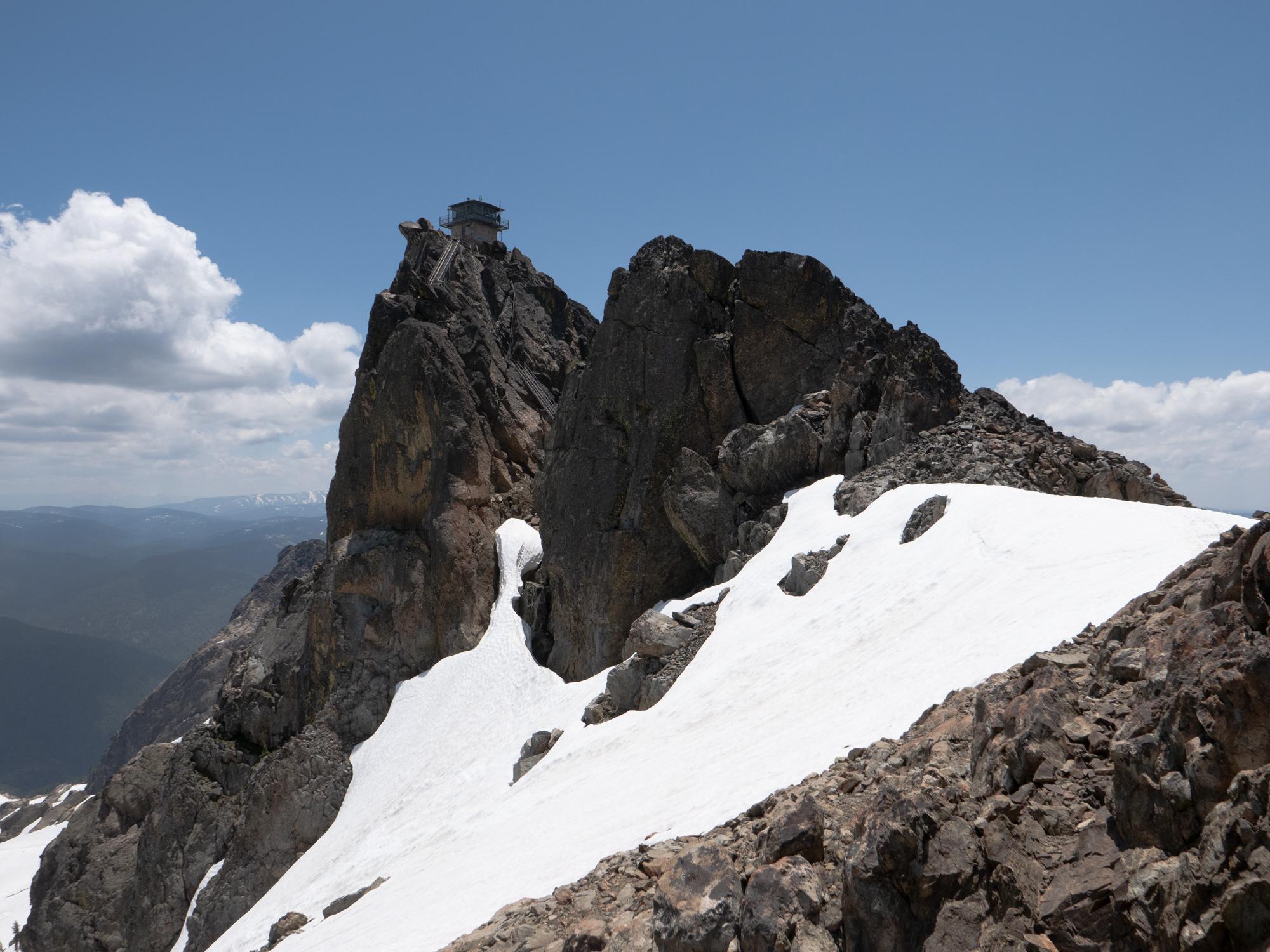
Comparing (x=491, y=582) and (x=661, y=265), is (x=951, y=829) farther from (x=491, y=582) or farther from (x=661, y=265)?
(x=491, y=582)

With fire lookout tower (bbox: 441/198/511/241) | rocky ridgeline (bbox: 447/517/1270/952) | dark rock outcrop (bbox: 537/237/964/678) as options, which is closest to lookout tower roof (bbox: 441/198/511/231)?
fire lookout tower (bbox: 441/198/511/241)

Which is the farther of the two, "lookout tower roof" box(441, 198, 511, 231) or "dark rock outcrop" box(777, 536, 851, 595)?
"lookout tower roof" box(441, 198, 511, 231)

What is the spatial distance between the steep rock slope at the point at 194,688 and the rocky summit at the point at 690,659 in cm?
9139

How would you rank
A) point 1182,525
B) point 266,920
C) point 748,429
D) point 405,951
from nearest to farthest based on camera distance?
point 405,951 < point 1182,525 < point 266,920 < point 748,429

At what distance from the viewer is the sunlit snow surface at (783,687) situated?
509 inches

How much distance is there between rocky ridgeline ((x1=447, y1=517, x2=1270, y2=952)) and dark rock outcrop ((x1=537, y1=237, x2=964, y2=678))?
19.8m

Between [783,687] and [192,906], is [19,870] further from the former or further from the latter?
[783,687]

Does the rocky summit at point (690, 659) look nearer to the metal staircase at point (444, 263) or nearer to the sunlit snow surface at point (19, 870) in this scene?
the metal staircase at point (444, 263)

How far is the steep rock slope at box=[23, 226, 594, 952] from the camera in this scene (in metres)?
37.6

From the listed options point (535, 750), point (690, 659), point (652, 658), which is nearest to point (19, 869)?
point (535, 750)

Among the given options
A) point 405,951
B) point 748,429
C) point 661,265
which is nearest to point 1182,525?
point 405,951

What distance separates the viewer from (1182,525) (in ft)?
49.1

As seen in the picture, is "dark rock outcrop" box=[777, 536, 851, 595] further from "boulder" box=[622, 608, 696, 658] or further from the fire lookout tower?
the fire lookout tower

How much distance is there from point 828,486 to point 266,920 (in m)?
26.1
